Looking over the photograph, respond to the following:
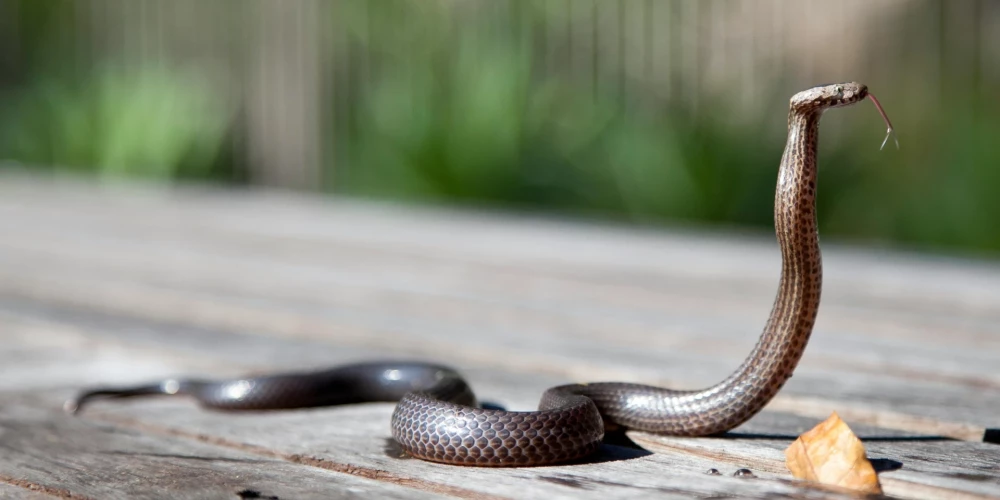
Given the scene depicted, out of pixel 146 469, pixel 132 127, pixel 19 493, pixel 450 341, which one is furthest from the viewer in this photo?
pixel 132 127

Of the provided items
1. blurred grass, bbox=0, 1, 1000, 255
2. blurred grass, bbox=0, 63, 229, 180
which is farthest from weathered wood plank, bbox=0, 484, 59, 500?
blurred grass, bbox=0, 63, 229, 180

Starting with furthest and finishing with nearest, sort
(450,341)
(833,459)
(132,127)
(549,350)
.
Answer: (132,127) → (450,341) → (549,350) → (833,459)

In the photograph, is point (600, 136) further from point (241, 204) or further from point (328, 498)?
point (328, 498)

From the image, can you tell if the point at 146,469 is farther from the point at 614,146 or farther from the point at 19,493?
the point at 614,146

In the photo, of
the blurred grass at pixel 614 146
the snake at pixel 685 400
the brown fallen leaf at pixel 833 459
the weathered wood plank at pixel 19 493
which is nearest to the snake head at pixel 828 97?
the snake at pixel 685 400

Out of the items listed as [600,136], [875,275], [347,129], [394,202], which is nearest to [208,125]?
[347,129]

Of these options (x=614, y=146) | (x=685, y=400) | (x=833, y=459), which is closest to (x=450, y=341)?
(x=685, y=400)

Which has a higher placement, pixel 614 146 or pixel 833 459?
pixel 614 146
